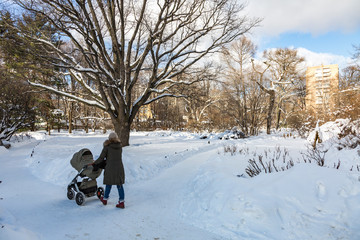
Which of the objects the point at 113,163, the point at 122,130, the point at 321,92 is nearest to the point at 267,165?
the point at 113,163

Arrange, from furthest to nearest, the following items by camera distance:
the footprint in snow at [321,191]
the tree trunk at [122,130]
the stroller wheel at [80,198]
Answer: the tree trunk at [122,130] → the stroller wheel at [80,198] → the footprint in snow at [321,191]

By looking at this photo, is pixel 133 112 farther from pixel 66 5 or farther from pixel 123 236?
pixel 123 236

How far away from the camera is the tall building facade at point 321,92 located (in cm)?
1948

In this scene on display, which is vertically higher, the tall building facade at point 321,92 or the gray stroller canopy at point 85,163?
the tall building facade at point 321,92

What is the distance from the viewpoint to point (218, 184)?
18.3ft

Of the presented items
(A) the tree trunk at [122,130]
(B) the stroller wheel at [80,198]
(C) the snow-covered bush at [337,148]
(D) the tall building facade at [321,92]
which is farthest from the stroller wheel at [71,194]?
(D) the tall building facade at [321,92]

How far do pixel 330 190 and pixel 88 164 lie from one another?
5.43 m

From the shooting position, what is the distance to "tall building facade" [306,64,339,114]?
19484 mm

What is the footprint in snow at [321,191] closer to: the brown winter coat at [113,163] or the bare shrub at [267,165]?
the bare shrub at [267,165]

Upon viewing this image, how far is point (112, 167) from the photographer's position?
5.39 m

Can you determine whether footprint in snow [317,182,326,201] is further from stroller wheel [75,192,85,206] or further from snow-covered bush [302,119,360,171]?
stroller wheel [75,192,85,206]

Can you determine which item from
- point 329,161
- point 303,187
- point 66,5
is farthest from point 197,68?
point 303,187

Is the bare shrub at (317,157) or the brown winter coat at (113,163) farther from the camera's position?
the bare shrub at (317,157)

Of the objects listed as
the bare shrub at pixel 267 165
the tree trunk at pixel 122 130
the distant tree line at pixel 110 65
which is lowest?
the bare shrub at pixel 267 165
